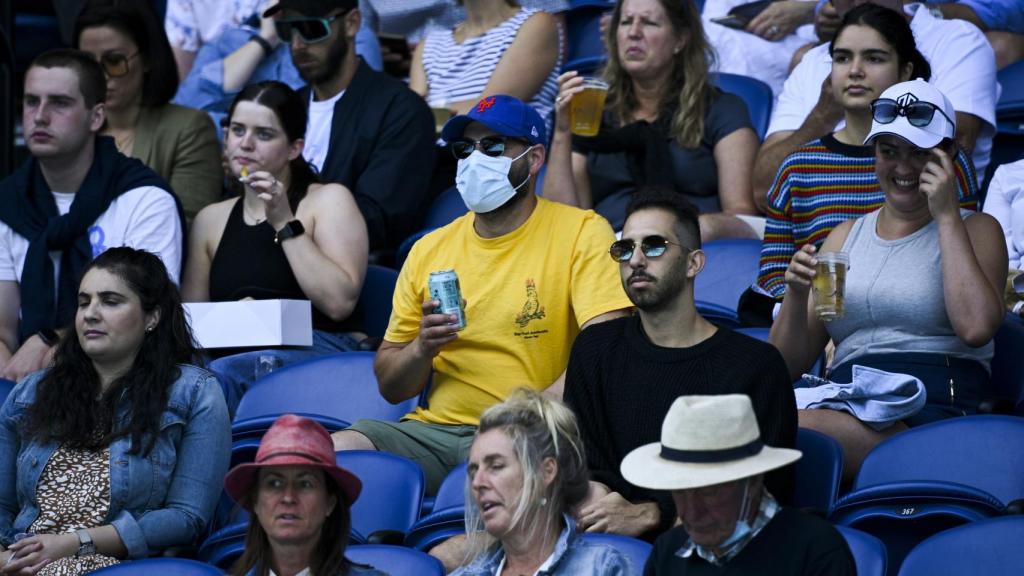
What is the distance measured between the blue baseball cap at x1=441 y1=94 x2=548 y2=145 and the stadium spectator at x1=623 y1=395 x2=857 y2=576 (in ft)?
6.05

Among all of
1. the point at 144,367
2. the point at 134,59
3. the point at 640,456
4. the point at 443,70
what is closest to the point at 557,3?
the point at 443,70

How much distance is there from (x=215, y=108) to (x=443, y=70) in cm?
121

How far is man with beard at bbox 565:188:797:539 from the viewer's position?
3.99 m

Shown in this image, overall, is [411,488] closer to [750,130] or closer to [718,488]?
[718,488]

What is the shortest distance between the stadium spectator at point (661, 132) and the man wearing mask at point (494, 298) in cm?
93

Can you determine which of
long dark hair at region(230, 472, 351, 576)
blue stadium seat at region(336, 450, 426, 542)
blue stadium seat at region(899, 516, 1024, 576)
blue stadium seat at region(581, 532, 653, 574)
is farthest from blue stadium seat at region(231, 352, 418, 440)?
blue stadium seat at region(899, 516, 1024, 576)

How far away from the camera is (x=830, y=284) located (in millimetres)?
4324

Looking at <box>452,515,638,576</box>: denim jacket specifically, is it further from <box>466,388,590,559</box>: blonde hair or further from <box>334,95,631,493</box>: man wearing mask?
<box>334,95,631,493</box>: man wearing mask

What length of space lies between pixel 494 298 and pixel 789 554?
1.86m

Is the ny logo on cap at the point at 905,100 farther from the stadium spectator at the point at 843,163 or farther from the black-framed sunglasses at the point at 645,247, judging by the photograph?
the black-framed sunglasses at the point at 645,247

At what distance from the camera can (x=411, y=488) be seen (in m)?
4.41

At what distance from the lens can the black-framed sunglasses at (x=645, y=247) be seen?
14.2ft

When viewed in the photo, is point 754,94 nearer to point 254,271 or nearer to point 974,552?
point 254,271

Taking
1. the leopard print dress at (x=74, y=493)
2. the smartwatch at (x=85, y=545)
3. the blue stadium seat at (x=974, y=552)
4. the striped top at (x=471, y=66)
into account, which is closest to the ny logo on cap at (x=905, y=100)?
the blue stadium seat at (x=974, y=552)
